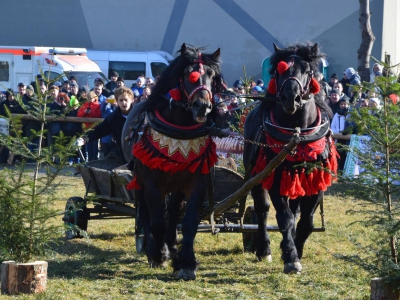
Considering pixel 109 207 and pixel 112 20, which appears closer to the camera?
pixel 109 207

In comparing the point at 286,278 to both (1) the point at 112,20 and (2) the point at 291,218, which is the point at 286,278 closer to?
(2) the point at 291,218

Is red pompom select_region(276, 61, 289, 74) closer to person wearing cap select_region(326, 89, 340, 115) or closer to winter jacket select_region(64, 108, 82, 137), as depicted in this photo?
person wearing cap select_region(326, 89, 340, 115)

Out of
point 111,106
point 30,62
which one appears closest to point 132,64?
point 30,62

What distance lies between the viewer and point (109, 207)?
27.6 feet

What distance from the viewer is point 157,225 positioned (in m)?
6.72

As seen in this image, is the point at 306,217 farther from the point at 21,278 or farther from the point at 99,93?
the point at 99,93

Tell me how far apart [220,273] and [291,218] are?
792 mm

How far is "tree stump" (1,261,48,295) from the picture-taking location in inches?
211

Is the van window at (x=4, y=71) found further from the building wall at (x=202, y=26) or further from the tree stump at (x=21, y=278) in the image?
the tree stump at (x=21, y=278)

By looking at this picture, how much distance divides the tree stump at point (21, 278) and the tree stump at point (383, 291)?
2325 mm

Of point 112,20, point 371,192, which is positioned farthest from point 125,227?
point 112,20

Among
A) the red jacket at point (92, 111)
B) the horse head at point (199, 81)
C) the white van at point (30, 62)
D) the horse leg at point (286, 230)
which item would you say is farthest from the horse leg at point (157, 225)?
the white van at point (30, 62)

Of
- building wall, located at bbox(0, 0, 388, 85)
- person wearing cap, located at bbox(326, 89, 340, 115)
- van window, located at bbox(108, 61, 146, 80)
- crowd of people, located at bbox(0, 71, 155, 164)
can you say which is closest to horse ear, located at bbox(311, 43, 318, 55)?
crowd of people, located at bbox(0, 71, 155, 164)

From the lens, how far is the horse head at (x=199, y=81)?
606cm
